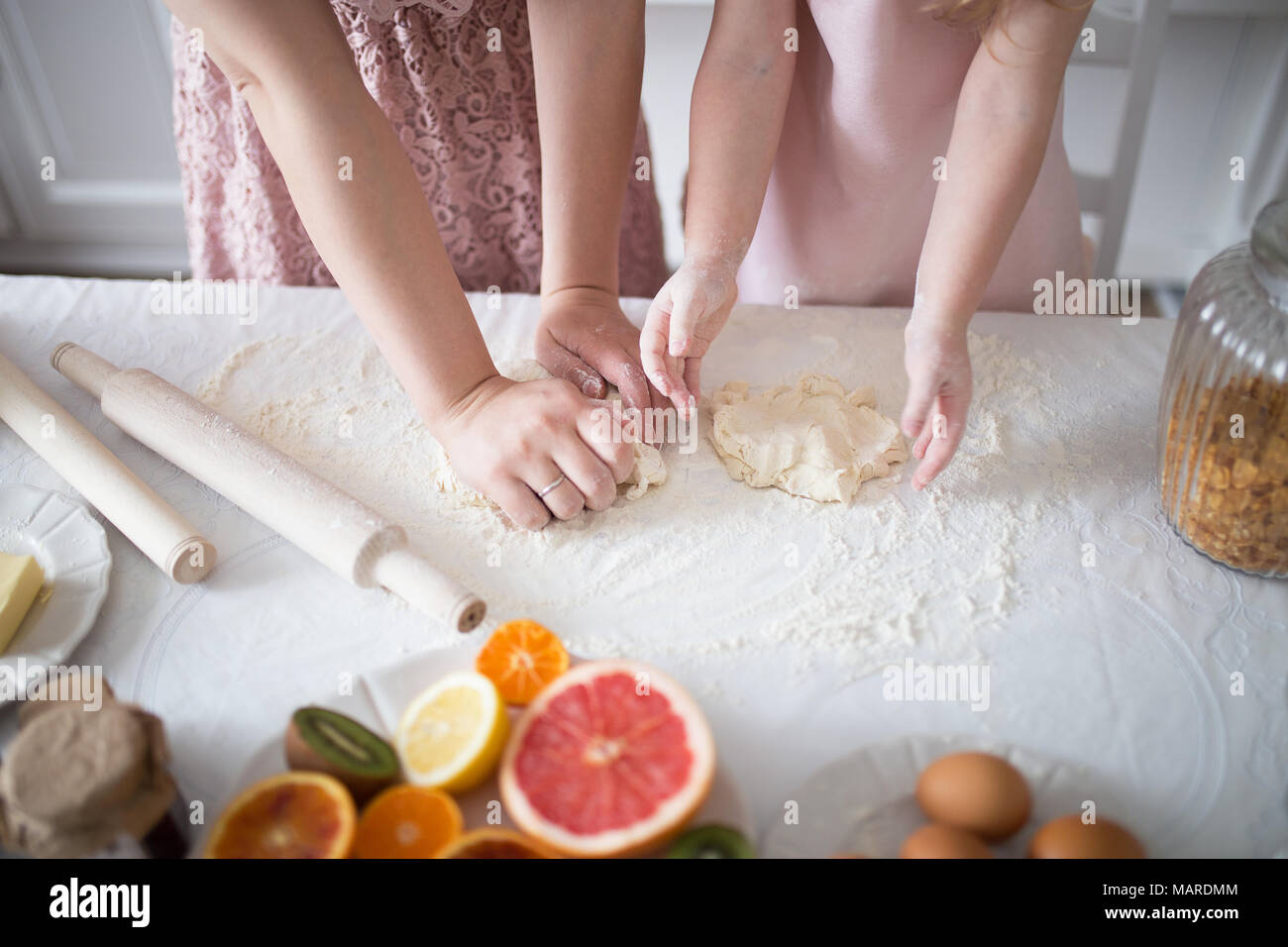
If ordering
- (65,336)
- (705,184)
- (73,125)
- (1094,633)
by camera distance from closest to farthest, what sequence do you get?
(1094,633)
(705,184)
(65,336)
(73,125)

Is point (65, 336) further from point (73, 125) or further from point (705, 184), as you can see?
point (73, 125)

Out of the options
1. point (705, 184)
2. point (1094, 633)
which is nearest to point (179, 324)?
point (705, 184)

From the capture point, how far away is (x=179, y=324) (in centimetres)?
116

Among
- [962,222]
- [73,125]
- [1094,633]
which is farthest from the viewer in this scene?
[73,125]

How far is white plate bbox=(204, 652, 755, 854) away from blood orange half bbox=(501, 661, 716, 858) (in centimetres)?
3

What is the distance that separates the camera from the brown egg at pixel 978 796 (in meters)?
0.60

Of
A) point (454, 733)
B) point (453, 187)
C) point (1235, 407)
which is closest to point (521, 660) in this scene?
point (454, 733)

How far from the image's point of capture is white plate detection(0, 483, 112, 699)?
29.5 inches

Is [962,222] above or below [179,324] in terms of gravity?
above

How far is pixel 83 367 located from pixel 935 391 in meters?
0.96

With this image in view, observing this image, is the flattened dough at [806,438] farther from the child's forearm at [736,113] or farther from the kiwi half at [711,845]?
the kiwi half at [711,845]

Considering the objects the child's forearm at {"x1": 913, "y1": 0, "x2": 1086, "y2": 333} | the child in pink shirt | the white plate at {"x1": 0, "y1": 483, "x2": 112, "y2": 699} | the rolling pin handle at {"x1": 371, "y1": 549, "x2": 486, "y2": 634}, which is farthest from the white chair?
the white plate at {"x1": 0, "y1": 483, "x2": 112, "y2": 699}

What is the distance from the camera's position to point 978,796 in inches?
23.6

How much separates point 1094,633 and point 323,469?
2.61 feet
